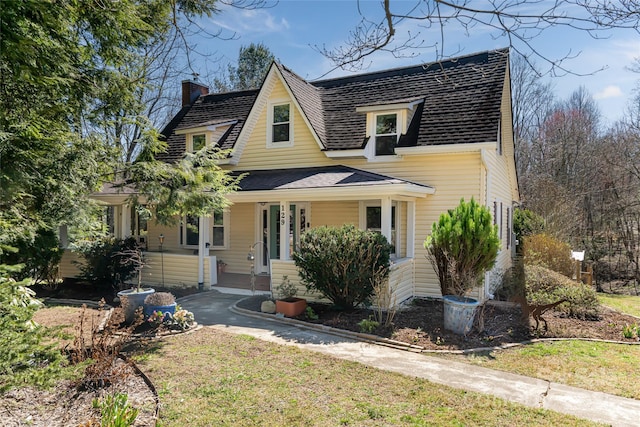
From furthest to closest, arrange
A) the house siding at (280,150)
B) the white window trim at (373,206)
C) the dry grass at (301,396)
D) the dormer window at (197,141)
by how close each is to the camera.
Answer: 1. the dormer window at (197,141)
2. the house siding at (280,150)
3. the white window trim at (373,206)
4. the dry grass at (301,396)

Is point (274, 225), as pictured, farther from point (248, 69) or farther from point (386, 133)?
point (248, 69)

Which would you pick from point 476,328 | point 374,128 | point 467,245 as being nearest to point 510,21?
point 467,245

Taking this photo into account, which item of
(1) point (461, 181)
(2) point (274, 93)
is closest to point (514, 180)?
(1) point (461, 181)

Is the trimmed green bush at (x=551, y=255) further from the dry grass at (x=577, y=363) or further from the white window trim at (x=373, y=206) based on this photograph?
the dry grass at (x=577, y=363)

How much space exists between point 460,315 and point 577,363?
1.99m

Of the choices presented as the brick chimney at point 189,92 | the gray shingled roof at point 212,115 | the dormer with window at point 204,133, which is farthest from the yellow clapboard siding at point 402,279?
the brick chimney at point 189,92

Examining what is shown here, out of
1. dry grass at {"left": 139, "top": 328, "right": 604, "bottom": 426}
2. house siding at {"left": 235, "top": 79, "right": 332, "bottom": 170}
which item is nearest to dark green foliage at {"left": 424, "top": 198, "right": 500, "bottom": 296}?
dry grass at {"left": 139, "top": 328, "right": 604, "bottom": 426}

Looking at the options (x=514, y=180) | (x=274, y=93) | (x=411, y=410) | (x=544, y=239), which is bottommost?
(x=411, y=410)

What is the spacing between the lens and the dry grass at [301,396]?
444 centimetres

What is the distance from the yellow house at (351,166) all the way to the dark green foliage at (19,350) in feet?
21.1

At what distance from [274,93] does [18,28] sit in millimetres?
9881

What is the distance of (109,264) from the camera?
37.9ft

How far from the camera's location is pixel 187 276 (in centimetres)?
1237

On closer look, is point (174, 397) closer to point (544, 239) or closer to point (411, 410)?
point (411, 410)
